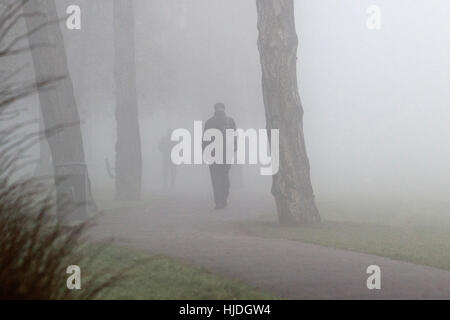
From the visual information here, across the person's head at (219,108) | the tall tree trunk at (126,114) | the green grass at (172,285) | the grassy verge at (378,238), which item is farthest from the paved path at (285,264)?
the tall tree trunk at (126,114)

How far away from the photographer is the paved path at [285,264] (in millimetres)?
6773

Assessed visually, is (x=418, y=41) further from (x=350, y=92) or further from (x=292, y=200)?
(x=292, y=200)

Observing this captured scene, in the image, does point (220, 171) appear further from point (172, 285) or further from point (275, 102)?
point (172, 285)

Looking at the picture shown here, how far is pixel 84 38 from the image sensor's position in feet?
112

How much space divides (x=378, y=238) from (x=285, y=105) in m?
2.89

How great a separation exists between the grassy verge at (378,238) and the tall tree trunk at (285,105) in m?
0.47

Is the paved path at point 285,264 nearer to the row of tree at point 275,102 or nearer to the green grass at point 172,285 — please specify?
the green grass at point 172,285

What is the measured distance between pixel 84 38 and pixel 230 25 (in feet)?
41.4

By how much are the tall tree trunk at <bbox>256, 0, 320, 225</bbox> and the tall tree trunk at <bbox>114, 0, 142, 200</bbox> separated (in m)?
9.05

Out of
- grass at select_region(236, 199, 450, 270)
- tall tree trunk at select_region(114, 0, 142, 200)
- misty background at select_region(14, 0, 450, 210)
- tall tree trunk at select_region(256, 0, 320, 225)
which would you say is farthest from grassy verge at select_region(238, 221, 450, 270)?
misty background at select_region(14, 0, 450, 210)

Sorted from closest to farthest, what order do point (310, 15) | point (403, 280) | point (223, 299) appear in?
point (223, 299)
point (403, 280)
point (310, 15)

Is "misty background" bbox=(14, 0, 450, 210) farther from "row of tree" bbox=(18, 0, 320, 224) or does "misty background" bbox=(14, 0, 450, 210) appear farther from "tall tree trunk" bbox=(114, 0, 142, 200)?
"row of tree" bbox=(18, 0, 320, 224)

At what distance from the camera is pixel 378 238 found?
39.4ft

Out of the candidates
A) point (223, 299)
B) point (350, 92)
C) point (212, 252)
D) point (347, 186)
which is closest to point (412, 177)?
point (347, 186)
